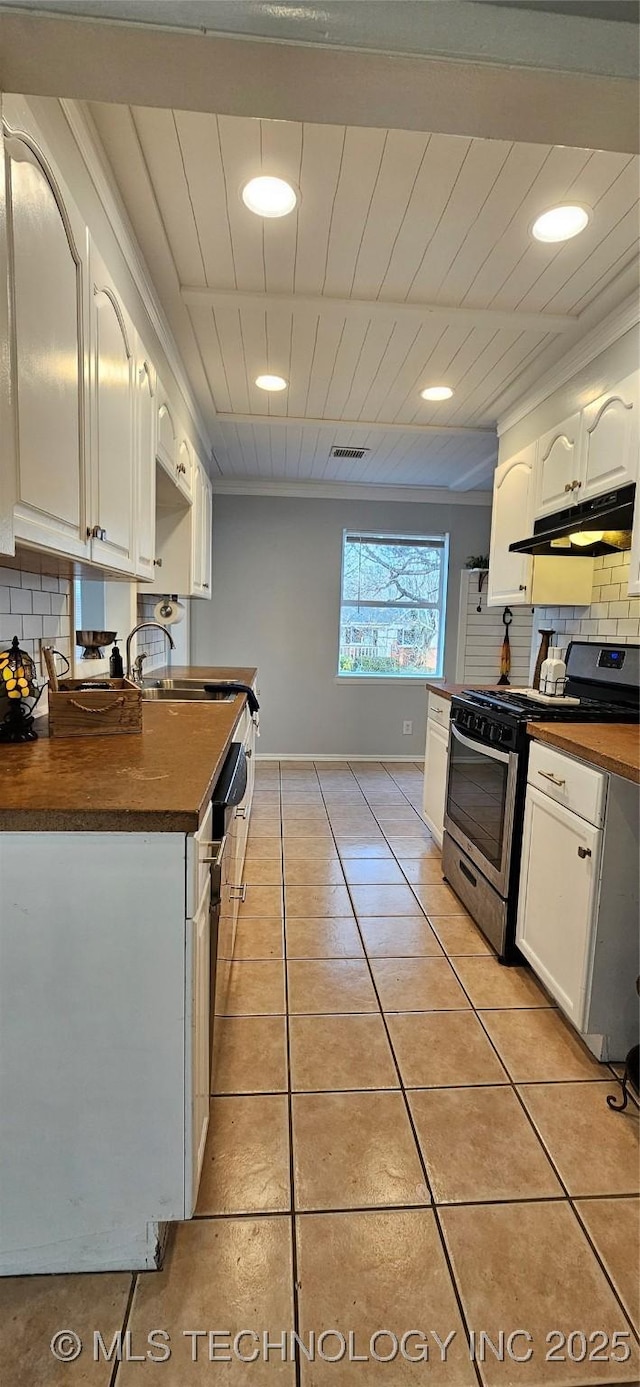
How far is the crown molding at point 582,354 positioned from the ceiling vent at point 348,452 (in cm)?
113

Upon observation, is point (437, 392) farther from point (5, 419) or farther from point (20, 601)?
point (5, 419)

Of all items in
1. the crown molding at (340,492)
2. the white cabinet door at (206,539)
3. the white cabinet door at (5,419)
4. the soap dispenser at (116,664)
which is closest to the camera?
the white cabinet door at (5,419)

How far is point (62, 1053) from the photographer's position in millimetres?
1005

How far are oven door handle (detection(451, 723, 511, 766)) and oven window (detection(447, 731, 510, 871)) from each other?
1 cm

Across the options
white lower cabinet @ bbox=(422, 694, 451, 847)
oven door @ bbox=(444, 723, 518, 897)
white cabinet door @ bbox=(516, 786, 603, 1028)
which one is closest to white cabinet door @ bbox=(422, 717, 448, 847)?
white lower cabinet @ bbox=(422, 694, 451, 847)

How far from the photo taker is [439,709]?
10.3 feet

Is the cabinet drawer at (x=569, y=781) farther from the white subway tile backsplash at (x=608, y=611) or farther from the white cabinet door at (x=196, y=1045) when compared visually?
the white cabinet door at (x=196, y=1045)

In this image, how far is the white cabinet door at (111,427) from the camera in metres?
1.40

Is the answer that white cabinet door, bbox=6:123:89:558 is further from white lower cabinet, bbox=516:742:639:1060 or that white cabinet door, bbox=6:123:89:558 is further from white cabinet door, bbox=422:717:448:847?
white cabinet door, bbox=422:717:448:847

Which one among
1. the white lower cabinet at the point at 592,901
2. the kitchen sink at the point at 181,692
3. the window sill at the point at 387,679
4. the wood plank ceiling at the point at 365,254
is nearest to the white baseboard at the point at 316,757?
the window sill at the point at 387,679

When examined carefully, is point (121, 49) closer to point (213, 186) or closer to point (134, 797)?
point (213, 186)

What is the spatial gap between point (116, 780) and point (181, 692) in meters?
1.75

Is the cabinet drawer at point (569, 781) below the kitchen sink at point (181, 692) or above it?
below

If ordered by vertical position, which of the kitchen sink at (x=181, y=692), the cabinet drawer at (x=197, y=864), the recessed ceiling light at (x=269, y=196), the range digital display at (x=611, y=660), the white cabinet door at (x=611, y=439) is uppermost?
the recessed ceiling light at (x=269, y=196)
